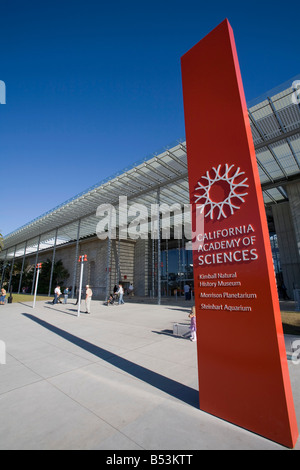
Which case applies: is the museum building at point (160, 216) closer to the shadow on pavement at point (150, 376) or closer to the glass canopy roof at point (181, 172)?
the glass canopy roof at point (181, 172)

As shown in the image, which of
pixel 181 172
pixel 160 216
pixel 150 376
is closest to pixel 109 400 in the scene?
pixel 150 376

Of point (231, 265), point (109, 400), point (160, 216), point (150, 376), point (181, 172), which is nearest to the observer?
point (231, 265)

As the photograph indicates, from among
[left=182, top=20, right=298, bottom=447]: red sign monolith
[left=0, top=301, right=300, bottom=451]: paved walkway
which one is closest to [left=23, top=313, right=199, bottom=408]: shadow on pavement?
[left=0, top=301, right=300, bottom=451]: paved walkway

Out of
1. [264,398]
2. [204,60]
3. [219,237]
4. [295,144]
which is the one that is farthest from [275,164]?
[264,398]

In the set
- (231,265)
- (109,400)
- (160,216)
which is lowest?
(109,400)

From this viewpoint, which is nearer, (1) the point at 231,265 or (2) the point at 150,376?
(1) the point at 231,265

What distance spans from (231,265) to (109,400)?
8.59 feet

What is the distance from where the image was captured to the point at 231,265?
290 cm

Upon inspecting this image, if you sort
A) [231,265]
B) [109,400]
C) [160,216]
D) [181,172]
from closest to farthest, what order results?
[231,265], [109,400], [181,172], [160,216]

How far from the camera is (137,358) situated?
492 cm

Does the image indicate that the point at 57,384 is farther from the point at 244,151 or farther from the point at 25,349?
the point at 244,151

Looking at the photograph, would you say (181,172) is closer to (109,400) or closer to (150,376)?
(150,376)
